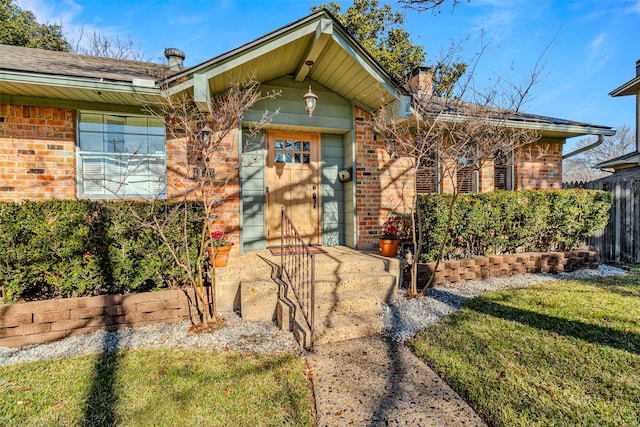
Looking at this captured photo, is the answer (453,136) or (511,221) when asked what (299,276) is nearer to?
(453,136)

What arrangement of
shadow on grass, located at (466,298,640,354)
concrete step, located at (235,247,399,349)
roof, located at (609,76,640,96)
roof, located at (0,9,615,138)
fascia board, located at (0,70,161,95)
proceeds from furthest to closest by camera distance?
1. roof, located at (609,76,640,96)
2. roof, located at (0,9,615,138)
3. fascia board, located at (0,70,161,95)
4. concrete step, located at (235,247,399,349)
5. shadow on grass, located at (466,298,640,354)

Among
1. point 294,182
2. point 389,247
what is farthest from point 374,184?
point 294,182

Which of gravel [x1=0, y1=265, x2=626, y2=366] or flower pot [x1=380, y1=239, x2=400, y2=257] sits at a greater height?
flower pot [x1=380, y1=239, x2=400, y2=257]

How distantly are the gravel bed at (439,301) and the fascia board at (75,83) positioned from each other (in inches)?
176

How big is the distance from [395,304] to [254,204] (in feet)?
10.1

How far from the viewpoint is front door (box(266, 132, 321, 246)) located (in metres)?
5.91

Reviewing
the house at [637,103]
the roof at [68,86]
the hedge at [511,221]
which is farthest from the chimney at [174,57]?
the house at [637,103]

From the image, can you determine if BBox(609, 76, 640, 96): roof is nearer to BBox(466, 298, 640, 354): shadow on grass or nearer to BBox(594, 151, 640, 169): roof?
BBox(594, 151, 640, 169): roof

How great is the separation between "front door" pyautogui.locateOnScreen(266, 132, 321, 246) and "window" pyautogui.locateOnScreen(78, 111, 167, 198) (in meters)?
1.89

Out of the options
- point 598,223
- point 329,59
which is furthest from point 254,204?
point 598,223

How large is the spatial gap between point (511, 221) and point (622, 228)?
3.59m

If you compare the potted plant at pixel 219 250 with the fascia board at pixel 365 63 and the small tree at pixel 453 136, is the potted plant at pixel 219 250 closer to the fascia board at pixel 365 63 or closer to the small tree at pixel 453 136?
the small tree at pixel 453 136

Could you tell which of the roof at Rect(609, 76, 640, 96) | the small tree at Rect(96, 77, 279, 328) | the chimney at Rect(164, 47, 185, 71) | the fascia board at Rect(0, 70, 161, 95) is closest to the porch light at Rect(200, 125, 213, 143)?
the small tree at Rect(96, 77, 279, 328)

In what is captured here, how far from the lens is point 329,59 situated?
519 cm
